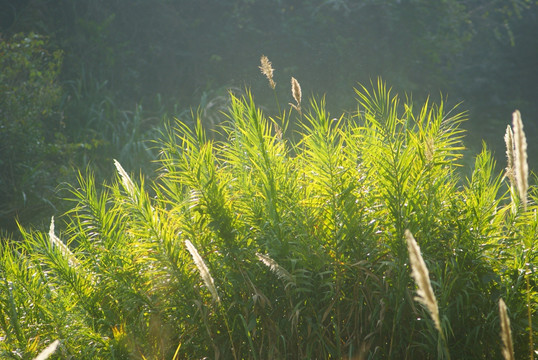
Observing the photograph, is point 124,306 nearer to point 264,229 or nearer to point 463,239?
point 264,229

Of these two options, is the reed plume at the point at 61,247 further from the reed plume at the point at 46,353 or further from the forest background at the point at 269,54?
the forest background at the point at 269,54

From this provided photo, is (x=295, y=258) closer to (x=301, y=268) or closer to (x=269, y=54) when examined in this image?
(x=301, y=268)

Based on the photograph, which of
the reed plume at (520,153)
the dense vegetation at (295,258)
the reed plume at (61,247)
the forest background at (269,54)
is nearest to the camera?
the reed plume at (520,153)

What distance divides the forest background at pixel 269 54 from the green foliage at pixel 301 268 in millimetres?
7454

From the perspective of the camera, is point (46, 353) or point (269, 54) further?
point (269, 54)

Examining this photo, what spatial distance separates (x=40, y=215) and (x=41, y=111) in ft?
5.80

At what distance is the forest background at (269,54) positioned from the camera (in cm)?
1129

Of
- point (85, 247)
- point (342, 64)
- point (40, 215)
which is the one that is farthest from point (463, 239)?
point (342, 64)

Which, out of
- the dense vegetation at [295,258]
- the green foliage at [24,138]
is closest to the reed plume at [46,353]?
the dense vegetation at [295,258]

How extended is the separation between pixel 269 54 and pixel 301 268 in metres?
9.35

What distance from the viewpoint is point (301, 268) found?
10.8ft

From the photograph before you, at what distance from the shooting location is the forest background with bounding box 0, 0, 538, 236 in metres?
11.3

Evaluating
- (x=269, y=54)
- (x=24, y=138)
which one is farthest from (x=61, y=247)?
(x=269, y=54)

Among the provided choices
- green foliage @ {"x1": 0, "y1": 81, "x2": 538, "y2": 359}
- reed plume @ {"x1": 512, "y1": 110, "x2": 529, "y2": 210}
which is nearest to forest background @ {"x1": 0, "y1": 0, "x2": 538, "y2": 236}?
green foliage @ {"x1": 0, "y1": 81, "x2": 538, "y2": 359}
